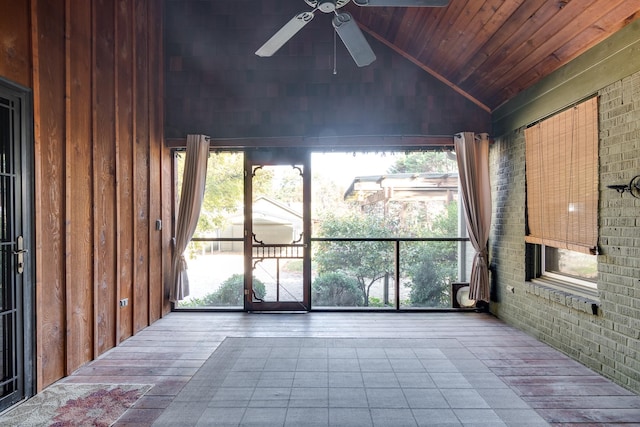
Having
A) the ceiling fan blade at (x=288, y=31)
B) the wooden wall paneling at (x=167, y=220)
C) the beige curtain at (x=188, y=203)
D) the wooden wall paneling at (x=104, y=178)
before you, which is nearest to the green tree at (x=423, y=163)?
the ceiling fan blade at (x=288, y=31)

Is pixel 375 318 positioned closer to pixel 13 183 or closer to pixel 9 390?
pixel 9 390

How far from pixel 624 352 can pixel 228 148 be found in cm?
453

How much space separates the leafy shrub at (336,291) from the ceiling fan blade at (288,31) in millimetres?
2904

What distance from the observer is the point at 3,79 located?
2.25m

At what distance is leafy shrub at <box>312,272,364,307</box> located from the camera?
4.70m

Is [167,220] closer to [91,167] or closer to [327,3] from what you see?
[91,167]

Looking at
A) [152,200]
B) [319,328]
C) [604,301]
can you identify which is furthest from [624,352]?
[152,200]

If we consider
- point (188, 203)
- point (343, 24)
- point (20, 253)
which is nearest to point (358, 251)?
point (188, 203)

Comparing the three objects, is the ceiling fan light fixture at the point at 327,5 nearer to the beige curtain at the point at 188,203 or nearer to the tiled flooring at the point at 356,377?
the beige curtain at the point at 188,203

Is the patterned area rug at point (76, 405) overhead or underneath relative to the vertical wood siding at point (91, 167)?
underneath

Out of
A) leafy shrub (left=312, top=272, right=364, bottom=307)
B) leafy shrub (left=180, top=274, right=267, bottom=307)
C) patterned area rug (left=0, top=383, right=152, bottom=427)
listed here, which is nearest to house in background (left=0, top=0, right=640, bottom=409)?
patterned area rug (left=0, top=383, right=152, bottom=427)

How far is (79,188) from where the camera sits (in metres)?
2.96

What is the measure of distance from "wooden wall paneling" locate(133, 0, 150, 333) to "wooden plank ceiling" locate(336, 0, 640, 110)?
211 centimetres

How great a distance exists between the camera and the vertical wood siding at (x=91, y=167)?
2553 mm
